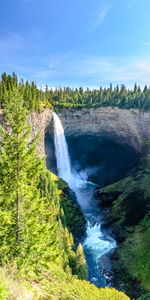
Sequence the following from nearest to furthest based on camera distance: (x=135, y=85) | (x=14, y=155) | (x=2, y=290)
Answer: (x=2, y=290)
(x=14, y=155)
(x=135, y=85)

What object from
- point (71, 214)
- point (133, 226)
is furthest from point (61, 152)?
point (133, 226)

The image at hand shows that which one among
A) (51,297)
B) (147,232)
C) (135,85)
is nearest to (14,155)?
(51,297)

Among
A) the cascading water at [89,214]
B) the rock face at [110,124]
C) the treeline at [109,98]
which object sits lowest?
the cascading water at [89,214]

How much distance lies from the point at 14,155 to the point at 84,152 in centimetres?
6905

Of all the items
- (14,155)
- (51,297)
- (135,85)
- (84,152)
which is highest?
(135,85)

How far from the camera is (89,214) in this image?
63.0 metres

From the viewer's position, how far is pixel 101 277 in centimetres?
4109

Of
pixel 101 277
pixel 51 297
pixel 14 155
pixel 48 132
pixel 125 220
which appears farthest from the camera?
pixel 48 132

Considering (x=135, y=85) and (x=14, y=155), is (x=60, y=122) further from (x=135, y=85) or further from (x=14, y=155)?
(x=14, y=155)

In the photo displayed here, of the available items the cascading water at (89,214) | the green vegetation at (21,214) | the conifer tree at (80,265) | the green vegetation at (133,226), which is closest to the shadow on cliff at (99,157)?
the cascading water at (89,214)

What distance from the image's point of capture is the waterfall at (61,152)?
78.7 metres

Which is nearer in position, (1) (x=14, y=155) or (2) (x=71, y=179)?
(1) (x=14, y=155)

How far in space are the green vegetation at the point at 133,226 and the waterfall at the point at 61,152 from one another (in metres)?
14.0

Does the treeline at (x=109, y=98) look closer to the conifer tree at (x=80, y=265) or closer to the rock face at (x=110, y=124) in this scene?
the rock face at (x=110, y=124)
